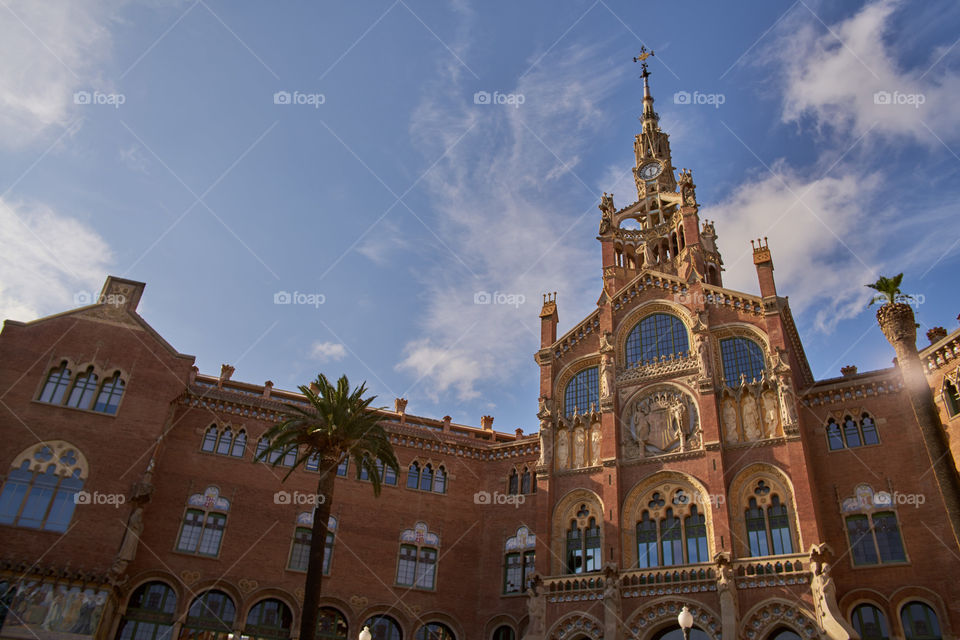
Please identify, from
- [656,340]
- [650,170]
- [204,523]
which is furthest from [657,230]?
[204,523]

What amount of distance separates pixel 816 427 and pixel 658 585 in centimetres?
1144

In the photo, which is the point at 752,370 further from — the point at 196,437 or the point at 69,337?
the point at 69,337

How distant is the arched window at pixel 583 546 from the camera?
126 ft

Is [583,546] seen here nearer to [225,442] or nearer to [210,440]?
[225,442]

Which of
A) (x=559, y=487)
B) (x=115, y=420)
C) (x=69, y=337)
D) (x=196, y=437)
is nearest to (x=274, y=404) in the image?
(x=196, y=437)

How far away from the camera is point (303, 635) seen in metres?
29.6

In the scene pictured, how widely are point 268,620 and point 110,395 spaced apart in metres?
14.1

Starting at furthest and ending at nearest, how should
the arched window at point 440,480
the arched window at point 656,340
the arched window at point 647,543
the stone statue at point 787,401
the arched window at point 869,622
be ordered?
1. the arched window at point 440,480
2. the arched window at point 656,340
3. the arched window at point 647,543
4. the stone statue at point 787,401
5. the arched window at point 869,622

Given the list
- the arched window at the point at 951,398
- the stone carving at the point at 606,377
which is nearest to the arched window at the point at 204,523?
the stone carving at the point at 606,377

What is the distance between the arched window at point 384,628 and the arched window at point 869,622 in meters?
21.9

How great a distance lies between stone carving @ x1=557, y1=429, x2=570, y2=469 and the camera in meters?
41.8

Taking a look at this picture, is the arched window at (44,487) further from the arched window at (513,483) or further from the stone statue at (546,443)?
the stone statue at (546,443)

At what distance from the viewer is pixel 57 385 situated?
38156 millimetres

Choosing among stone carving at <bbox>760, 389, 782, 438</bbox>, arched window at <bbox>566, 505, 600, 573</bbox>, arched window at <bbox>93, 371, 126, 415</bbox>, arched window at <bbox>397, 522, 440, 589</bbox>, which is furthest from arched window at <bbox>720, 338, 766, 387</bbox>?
arched window at <bbox>93, 371, 126, 415</bbox>
